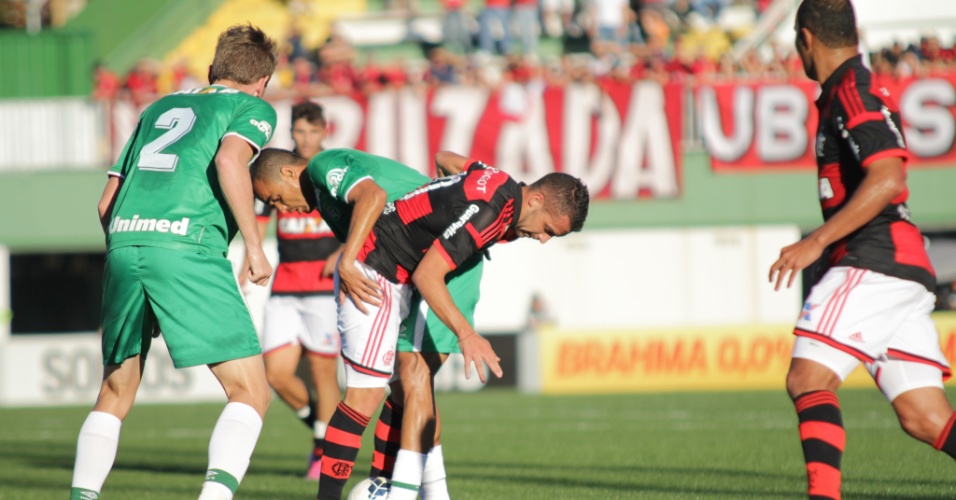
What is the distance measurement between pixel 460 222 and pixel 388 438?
1.48 meters

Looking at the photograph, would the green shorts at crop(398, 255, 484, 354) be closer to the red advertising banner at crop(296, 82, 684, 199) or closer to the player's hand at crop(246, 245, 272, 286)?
the player's hand at crop(246, 245, 272, 286)

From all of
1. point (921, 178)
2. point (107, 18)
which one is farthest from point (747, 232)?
point (107, 18)

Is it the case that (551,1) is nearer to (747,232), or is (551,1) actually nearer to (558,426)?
(747,232)

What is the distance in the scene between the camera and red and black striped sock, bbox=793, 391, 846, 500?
4.63 meters

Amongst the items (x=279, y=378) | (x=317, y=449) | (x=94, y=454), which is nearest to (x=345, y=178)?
(x=94, y=454)

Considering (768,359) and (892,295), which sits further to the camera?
(768,359)

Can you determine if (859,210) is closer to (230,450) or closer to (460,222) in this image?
(460,222)

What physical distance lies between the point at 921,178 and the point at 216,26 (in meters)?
15.3

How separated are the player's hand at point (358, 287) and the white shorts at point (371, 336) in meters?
0.05

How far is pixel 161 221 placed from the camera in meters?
5.17

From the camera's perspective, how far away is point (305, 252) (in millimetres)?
8797

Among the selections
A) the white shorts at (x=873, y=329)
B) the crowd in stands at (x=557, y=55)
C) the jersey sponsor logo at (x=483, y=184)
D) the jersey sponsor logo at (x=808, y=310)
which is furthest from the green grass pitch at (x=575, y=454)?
the crowd in stands at (x=557, y=55)

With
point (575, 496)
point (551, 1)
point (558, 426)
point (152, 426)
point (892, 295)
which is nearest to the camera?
point (892, 295)

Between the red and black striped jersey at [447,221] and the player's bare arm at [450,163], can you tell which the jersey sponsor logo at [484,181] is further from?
the player's bare arm at [450,163]
